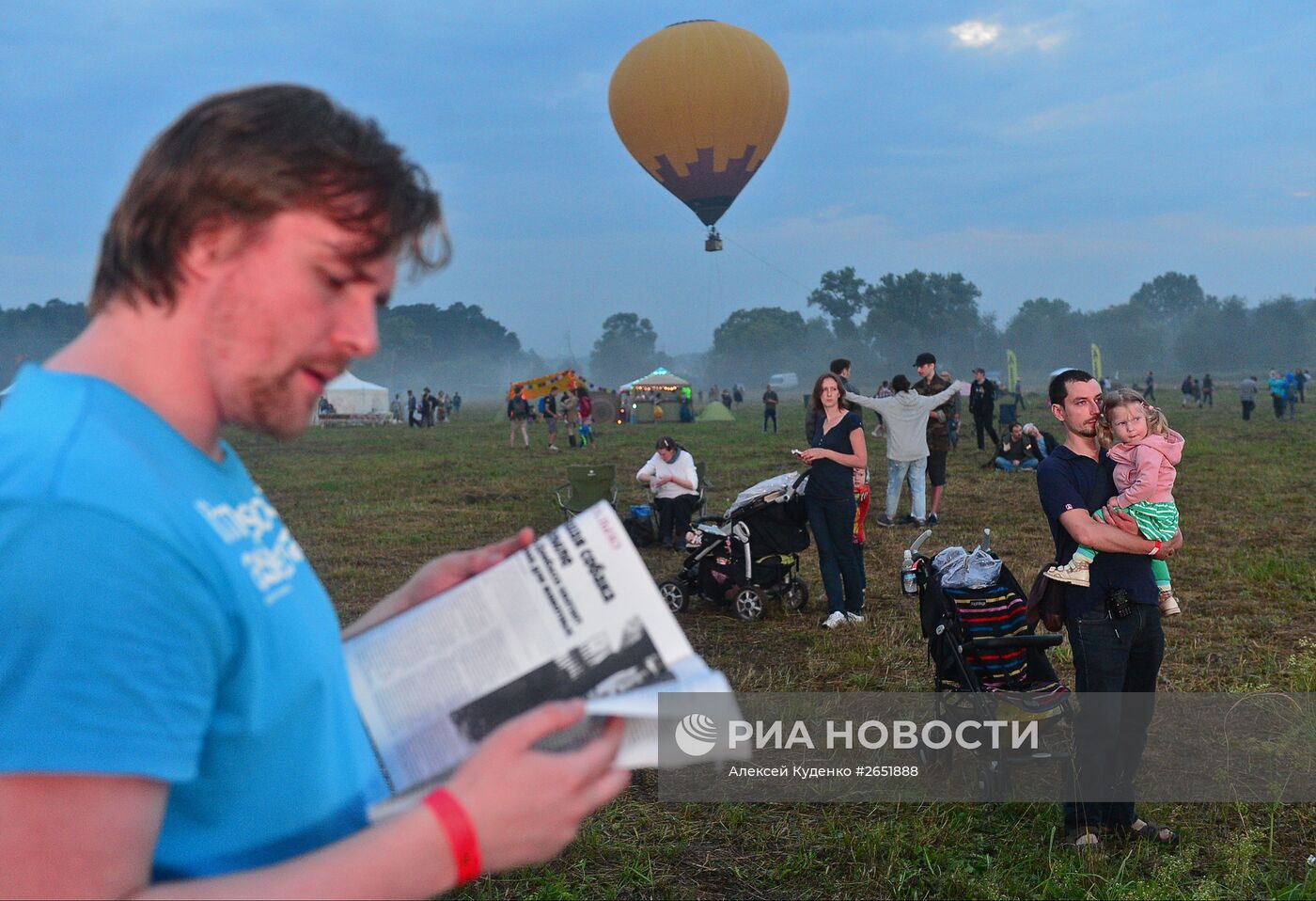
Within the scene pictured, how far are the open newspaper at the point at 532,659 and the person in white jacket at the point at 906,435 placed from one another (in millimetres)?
9825

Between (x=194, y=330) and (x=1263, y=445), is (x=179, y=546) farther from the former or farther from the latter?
(x=1263, y=445)

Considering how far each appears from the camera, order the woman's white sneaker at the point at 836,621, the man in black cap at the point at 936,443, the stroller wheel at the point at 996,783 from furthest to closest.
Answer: the man in black cap at the point at 936,443 < the woman's white sneaker at the point at 836,621 < the stroller wheel at the point at 996,783

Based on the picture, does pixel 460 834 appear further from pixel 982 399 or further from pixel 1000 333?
pixel 1000 333

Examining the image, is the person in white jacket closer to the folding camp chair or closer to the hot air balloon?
the folding camp chair

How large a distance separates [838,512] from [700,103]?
20985mm

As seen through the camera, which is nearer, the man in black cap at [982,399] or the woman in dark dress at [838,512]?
the woman in dark dress at [838,512]

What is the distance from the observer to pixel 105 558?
0.95 meters

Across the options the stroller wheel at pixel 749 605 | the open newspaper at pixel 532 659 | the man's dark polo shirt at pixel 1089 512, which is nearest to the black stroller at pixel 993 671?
the man's dark polo shirt at pixel 1089 512

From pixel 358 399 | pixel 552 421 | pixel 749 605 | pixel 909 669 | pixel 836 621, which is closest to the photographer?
pixel 909 669

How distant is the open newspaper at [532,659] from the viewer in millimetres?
1204

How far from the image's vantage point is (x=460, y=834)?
3.56 feet

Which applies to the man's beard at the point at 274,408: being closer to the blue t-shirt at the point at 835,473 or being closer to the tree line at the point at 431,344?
the blue t-shirt at the point at 835,473

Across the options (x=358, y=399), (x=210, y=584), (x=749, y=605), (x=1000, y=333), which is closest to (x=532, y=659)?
(x=210, y=584)

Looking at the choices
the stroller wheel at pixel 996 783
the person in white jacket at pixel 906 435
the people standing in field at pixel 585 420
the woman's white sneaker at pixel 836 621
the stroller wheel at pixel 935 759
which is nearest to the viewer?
the stroller wheel at pixel 996 783
